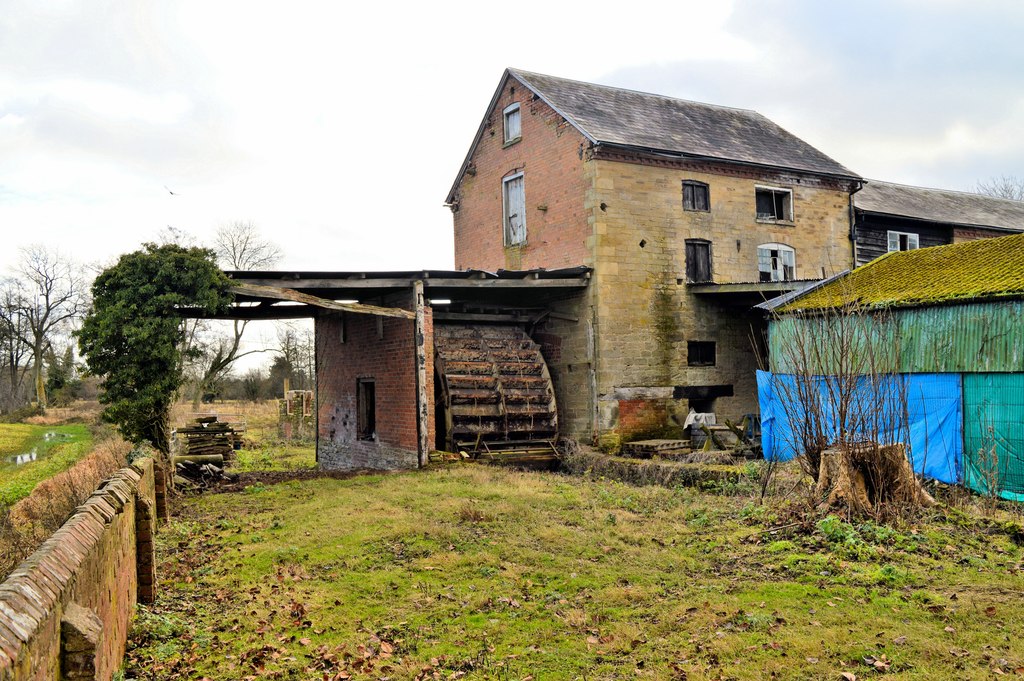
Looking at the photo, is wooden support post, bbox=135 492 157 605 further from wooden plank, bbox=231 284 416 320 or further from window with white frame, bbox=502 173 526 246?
window with white frame, bbox=502 173 526 246

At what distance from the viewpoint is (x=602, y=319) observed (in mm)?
18219

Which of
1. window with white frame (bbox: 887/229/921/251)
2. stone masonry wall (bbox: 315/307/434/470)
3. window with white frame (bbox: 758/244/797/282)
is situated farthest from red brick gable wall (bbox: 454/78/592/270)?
window with white frame (bbox: 887/229/921/251)

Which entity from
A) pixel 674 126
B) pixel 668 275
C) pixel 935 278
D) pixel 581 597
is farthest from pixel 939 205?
pixel 581 597

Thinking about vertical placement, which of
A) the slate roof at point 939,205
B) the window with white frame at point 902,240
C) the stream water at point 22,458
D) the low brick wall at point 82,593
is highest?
the slate roof at point 939,205

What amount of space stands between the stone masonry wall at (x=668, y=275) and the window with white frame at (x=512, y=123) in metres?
3.82

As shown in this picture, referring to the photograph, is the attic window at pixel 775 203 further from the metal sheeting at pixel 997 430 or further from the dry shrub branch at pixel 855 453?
the dry shrub branch at pixel 855 453

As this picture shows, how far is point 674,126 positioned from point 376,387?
10895mm

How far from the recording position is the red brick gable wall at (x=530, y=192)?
19.2 m

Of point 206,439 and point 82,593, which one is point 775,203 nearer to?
point 206,439

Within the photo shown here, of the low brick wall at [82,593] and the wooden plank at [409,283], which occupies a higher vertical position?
the wooden plank at [409,283]

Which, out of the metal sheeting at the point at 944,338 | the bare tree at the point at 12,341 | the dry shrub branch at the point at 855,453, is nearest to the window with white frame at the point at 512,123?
the metal sheeting at the point at 944,338

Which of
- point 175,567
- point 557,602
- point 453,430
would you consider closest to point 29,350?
point 453,430

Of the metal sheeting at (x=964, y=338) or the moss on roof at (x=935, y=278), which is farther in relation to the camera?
the moss on roof at (x=935, y=278)

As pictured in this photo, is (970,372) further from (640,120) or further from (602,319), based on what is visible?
(640,120)
